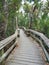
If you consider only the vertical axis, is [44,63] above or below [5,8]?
below

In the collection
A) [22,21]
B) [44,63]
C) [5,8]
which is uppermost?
[5,8]

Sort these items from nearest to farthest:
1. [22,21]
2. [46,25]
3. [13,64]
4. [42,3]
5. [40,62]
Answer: [13,64]
[40,62]
[46,25]
[42,3]
[22,21]

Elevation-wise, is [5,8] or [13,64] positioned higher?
[5,8]

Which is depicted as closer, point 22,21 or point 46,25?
point 46,25

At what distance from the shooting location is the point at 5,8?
12234 millimetres

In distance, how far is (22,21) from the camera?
64.8 meters

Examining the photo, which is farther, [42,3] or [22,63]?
[42,3]

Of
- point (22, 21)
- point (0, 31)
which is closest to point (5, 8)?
point (0, 31)

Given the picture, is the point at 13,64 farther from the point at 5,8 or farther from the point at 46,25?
the point at 46,25

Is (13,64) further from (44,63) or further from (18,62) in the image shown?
(44,63)

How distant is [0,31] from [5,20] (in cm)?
92

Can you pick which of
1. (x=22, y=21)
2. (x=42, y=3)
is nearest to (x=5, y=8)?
(x=42, y=3)

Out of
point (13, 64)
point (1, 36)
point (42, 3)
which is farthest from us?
point (42, 3)

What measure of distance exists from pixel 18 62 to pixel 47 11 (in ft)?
56.2
